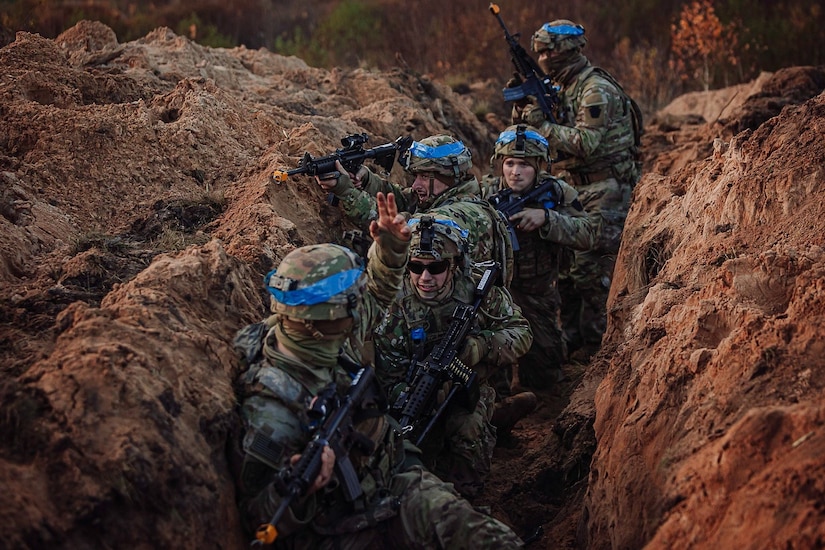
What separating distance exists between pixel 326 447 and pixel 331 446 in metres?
0.11

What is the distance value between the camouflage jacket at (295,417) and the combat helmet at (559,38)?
5.35m

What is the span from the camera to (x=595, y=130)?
31.8 ft

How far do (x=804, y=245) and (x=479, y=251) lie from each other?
8.48 feet

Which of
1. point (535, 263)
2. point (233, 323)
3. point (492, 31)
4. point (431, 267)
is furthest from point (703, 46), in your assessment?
point (233, 323)

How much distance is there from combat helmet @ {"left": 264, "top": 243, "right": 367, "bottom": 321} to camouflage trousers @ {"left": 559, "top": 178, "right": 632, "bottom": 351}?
5122 mm

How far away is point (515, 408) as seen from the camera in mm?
8094

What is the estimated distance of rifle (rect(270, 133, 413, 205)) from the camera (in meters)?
7.37

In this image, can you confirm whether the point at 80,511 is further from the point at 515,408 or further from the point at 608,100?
the point at 608,100

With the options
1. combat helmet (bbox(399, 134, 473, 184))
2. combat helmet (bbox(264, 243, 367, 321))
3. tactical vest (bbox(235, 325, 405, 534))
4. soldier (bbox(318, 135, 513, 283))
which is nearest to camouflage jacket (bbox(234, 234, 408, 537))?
tactical vest (bbox(235, 325, 405, 534))

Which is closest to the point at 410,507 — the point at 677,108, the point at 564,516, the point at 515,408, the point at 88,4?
the point at 564,516

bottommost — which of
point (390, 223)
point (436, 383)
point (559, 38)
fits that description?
point (436, 383)

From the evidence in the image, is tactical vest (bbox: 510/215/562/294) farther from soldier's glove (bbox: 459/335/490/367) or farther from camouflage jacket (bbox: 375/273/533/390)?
soldier's glove (bbox: 459/335/490/367)

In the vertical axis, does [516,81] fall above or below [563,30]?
below

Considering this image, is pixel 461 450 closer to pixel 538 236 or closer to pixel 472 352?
pixel 472 352
